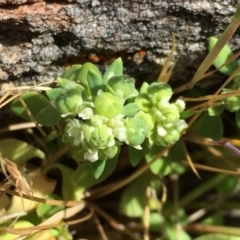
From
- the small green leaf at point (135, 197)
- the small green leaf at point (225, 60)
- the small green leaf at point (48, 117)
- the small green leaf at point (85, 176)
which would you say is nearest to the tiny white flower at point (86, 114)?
the small green leaf at point (48, 117)

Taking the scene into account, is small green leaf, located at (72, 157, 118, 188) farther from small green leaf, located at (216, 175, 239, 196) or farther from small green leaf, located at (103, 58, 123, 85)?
small green leaf, located at (216, 175, 239, 196)

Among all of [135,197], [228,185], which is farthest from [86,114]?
[228,185]

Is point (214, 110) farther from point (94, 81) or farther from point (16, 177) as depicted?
point (16, 177)

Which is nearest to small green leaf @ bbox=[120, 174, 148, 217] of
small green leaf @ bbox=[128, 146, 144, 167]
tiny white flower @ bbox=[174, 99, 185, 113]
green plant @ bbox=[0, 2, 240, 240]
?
green plant @ bbox=[0, 2, 240, 240]

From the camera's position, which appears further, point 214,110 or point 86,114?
point 214,110

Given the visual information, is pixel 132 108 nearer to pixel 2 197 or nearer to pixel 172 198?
pixel 2 197

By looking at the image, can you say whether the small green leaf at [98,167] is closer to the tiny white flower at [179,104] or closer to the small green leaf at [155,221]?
the tiny white flower at [179,104]

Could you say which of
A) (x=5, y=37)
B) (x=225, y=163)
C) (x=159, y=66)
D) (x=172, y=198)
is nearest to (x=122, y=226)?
(x=172, y=198)
